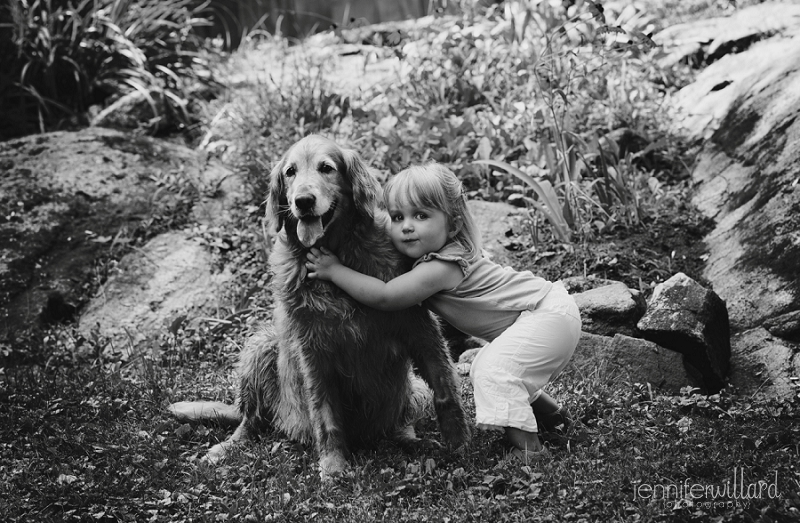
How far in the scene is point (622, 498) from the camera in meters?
3.27

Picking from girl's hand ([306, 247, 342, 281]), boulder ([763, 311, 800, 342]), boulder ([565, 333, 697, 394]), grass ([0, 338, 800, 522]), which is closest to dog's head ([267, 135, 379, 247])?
girl's hand ([306, 247, 342, 281])

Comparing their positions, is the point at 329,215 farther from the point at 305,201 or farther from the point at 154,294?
the point at 154,294

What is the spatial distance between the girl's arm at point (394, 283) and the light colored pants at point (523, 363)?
39 cm

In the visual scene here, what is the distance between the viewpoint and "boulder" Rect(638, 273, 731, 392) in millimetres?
4566

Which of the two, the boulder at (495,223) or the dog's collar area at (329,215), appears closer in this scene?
the dog's collar area at (329,215)

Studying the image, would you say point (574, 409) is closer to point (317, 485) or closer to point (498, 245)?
point (317, 485)

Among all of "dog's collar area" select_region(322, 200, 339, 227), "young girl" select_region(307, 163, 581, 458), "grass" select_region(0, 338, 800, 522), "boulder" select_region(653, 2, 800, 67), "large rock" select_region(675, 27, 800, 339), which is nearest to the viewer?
"grass" select_region(0, 338, 800, 522)

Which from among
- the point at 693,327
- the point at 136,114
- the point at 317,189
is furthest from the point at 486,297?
the point at 136,114

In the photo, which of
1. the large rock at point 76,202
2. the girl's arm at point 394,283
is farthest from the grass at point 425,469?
the large rock at point 76,202

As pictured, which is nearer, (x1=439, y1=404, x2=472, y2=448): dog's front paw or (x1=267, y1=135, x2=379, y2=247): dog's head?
(x1=267, y1=135, x2=379, y2=247): dog's head

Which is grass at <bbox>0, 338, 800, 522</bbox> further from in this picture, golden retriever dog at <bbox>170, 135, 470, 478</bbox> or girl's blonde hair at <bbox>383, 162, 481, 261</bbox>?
girl's blonde hair at <bbox>383, 162, 481, 261</bbox>

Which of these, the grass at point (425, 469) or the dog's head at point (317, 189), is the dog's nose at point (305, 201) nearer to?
the dog's head at point (317, 189)

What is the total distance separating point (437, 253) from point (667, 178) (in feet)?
11.5

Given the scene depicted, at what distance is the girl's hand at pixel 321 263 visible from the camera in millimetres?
3920
